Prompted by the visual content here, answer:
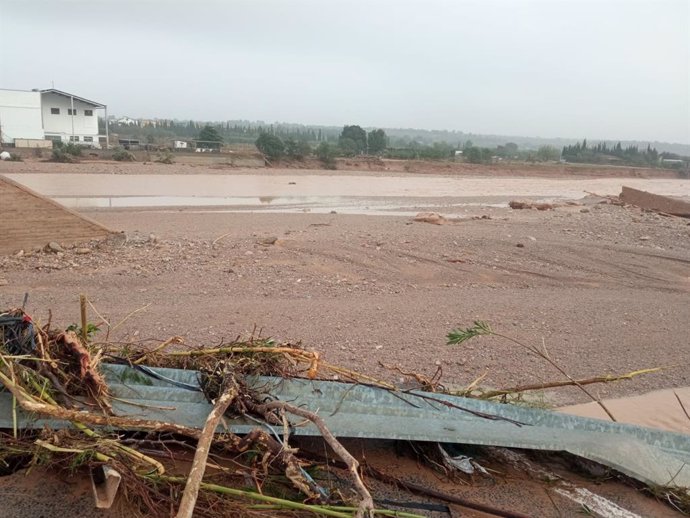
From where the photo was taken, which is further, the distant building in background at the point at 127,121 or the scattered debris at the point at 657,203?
the distant building in background at the point at 127,121

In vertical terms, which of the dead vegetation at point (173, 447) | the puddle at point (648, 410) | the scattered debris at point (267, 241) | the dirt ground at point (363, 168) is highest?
the dirt ground at point (363, 168)

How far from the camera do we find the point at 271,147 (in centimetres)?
4609

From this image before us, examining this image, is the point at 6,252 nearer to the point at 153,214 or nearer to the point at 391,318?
the point at 391,318

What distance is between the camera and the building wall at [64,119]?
49812mm

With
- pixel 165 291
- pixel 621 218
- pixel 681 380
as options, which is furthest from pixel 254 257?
pixel 621 218

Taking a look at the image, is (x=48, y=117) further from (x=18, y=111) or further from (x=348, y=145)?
(x=348, y=145)

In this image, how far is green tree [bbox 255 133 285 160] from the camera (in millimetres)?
45719

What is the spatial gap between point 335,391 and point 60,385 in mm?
1420

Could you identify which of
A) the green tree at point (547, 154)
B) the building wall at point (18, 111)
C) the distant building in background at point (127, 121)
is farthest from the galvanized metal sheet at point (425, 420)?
the distant building in background at point (127, 121)

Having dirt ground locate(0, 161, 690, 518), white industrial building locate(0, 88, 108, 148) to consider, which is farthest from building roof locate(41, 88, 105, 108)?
dirt ground locate(0, 161, 690, 518)

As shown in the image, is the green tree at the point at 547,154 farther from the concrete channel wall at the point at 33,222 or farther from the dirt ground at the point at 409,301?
the concrete channel wall at the point at 33,222

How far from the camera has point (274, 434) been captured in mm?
2713

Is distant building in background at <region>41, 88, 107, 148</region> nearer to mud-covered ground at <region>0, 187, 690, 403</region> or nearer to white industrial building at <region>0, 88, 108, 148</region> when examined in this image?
white industrial building at <region>0, 88, 108, 148</region>

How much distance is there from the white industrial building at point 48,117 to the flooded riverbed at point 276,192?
1946 centimetres
